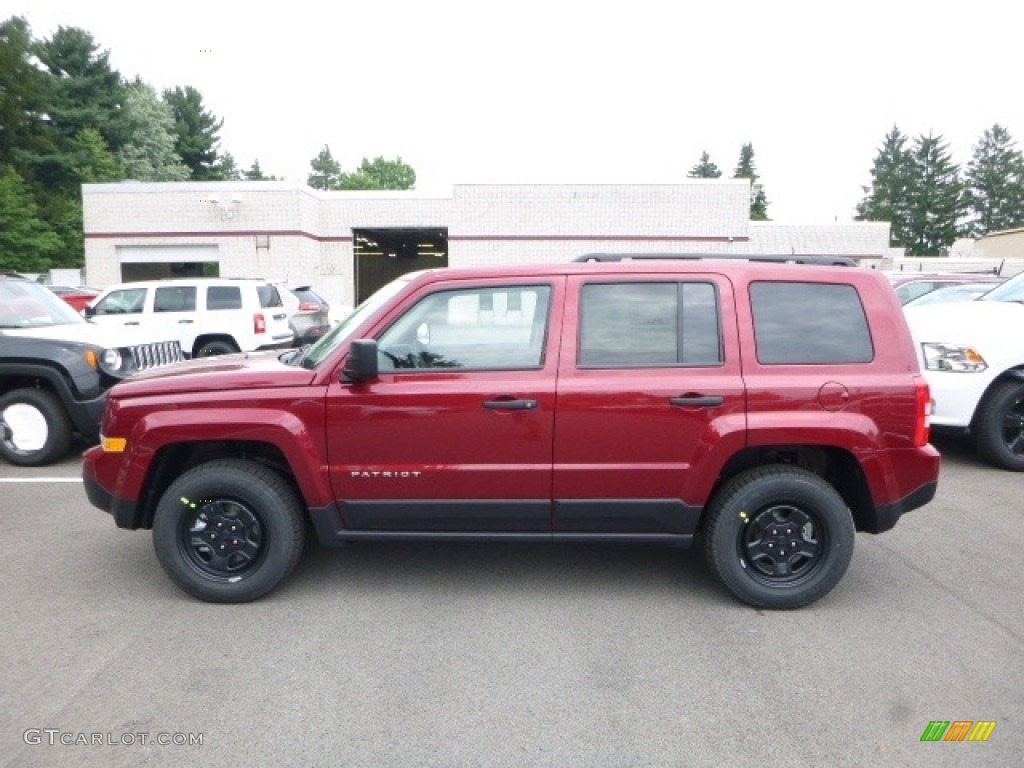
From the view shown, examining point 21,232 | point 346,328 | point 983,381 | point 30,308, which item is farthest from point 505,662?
point 21,232

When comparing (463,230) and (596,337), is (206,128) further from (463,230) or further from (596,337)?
(596,337)

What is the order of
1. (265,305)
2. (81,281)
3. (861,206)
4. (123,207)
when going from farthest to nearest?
1. (861,206)
2. (81,281)
3. (123,207)
4. (265,305)

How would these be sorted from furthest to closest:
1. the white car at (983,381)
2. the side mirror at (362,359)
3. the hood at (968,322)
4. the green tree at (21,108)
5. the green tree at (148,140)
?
1. the green tree at (148,140)
2. the green tree at (21,108)
3. the hood at (968,322)
4. the white car at (983,381)
5. the side mirror at (362,359)

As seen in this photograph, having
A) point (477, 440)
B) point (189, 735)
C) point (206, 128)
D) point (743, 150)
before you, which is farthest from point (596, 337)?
point (743, 150)

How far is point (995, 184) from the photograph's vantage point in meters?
80.1

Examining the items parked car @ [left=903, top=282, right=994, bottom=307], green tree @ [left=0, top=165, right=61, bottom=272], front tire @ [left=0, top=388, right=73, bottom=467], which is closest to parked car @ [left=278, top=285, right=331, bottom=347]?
front tire @ [left=0, top=388, right=73, bottom=467]

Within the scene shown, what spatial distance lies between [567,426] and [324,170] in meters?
117

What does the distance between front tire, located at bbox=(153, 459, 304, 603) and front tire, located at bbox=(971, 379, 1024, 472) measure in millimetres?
6223

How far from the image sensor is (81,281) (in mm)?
37000

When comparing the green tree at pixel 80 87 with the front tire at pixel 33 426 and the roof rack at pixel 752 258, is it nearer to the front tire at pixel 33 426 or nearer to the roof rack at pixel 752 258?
the front tire at pixel 33 426

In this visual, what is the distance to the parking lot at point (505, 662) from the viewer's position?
296 cm

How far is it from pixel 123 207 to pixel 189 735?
31.0 m

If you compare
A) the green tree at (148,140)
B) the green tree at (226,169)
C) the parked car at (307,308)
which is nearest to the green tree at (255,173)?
the green tree at (226,169)

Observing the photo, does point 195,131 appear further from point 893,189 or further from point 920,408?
point 920,408
